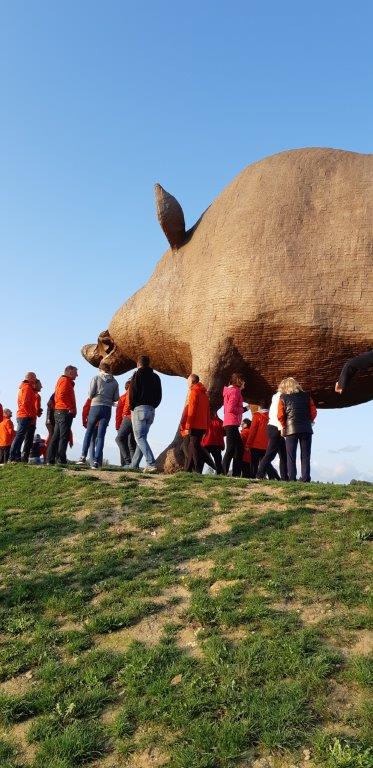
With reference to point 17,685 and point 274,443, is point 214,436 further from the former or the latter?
point 17,685

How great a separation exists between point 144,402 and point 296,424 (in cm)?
260

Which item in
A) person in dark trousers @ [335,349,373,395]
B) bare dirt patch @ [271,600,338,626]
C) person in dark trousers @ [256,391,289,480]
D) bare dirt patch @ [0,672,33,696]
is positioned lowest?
bare dirt patch @ [0,672,33,696]

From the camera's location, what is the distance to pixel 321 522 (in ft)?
27.8

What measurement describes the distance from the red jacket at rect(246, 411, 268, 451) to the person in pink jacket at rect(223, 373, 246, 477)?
2.30 feet

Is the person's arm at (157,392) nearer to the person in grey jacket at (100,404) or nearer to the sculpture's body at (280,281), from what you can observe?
the person in grey jacket at (100,404)

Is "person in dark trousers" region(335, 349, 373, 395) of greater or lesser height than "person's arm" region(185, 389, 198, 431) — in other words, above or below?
above

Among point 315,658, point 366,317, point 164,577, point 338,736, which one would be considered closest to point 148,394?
point 366,317

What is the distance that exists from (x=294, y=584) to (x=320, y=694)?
1.70 metres

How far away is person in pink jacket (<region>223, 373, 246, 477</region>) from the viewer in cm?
1205

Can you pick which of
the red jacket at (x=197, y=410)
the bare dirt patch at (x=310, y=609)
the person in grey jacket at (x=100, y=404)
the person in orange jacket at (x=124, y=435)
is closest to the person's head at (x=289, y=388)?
the red jacket at (x=197, y=410)

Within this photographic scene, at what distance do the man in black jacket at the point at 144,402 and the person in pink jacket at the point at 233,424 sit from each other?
118 cm

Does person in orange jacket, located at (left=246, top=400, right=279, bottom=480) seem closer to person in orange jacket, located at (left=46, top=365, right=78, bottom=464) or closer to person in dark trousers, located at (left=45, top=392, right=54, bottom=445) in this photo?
person in orange jacket, located at (left=46, top=365, right=78, bottom=464)

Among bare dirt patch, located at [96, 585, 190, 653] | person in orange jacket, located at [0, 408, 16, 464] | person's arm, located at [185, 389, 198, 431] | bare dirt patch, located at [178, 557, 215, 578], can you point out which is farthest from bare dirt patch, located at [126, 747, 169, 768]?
person in orange jacket, located at [0, 408, 16, 464]

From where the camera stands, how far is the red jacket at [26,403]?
13.0m
